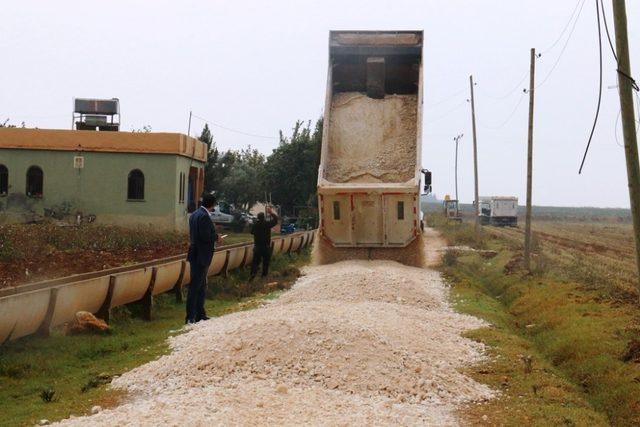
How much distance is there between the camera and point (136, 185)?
34750 mm

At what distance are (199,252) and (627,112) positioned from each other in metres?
6.16

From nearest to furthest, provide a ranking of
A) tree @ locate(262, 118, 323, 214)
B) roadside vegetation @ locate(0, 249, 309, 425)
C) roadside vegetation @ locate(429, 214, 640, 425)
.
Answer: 1. roadside vegetation @ locate(0, 249, 309, 425)
2. roadside vegetation @ locate(429, 214, 640, 425)
3. tree @ locate(262, 118, 323, 214)

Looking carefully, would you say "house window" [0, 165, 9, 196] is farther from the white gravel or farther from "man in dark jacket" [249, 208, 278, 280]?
the white gravel

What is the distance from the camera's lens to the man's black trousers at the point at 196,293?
12.1m

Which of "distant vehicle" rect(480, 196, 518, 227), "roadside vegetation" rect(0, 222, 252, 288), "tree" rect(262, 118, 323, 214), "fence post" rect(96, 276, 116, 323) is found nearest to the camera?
"fence post" rect(96, 276, 116, 323)

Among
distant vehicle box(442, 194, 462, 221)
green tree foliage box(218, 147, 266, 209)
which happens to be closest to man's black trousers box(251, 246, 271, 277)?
green tree foliage box(218, 147, 266, 209)

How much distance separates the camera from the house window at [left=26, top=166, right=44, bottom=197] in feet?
112

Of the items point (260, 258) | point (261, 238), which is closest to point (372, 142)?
point (261, 238)

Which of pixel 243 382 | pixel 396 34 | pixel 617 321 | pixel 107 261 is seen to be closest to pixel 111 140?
pixel 107 261

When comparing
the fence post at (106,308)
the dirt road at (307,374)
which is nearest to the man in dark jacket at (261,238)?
the fence post at (106,308)

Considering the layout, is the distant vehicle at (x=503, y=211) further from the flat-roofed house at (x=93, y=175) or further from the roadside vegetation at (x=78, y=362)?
the roadside vegetation at (x=78, y=362)

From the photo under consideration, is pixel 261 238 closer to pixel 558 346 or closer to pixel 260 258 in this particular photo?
pixel 260 258

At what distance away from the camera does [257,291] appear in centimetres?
1727

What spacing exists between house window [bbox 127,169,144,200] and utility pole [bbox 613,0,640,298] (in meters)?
25.8
